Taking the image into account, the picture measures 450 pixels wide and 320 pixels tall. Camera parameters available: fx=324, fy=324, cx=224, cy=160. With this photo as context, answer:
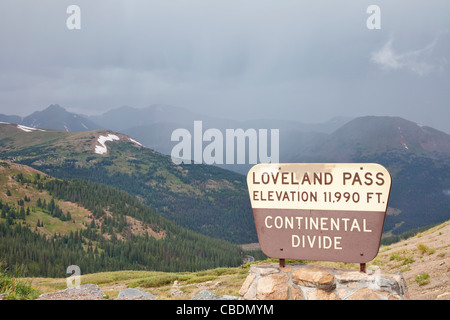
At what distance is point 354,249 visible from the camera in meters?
10.7

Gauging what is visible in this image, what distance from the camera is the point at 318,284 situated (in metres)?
10.7

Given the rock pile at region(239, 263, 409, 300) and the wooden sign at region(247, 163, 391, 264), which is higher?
the wooden sign at region(247, 163, 391, 264)

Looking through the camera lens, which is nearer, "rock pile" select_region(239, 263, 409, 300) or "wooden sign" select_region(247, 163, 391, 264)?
"rock pile" select_region(239, 263, 409, 300)

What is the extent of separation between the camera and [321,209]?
11.1m

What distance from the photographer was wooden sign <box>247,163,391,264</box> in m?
10.6

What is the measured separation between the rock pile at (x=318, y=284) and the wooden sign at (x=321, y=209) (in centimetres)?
50

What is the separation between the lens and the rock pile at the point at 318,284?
1021cm

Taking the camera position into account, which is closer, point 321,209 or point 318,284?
point 318,284

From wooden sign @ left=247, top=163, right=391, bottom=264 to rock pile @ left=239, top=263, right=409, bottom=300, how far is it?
1.64ft

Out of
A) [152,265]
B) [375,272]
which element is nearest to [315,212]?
[375,272]

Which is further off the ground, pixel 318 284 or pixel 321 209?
pixel 321 209

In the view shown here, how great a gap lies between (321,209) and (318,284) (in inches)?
96.8
